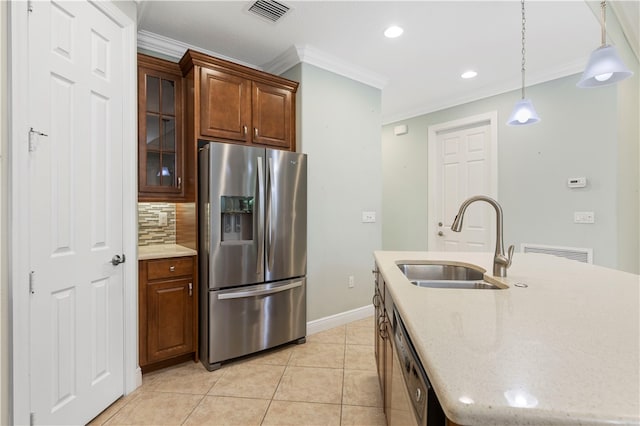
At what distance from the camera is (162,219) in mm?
A: 2807

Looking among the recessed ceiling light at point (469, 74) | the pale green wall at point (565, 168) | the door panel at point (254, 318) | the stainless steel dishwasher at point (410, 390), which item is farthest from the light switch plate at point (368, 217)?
the stainless steel dishwasher at point (410, 390)

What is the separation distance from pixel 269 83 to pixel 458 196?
9.33ft

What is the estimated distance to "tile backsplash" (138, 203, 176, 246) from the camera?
2691mm

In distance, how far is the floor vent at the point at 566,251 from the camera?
3.07 m

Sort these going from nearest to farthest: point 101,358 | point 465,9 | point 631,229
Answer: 1. point 101,358
2. point 465,9
3. point 631,229

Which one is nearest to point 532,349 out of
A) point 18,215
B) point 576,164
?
point 18,215

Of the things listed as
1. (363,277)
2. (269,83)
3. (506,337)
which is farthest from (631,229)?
(269,83)

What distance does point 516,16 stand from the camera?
242cm

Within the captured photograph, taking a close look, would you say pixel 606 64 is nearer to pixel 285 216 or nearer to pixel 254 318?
pixel 285 216

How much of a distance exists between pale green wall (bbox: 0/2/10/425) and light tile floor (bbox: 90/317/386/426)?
593 millimetres

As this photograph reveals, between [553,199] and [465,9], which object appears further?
[553,199]

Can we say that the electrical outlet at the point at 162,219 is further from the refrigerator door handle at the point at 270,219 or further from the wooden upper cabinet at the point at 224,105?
the refrigerator door handle at the point at 270,219

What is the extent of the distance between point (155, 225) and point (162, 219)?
0.08 m

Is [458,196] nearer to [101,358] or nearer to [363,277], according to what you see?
[363,277]
